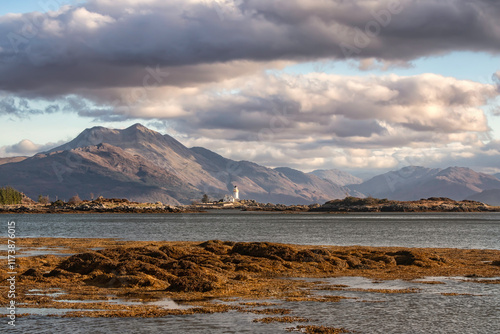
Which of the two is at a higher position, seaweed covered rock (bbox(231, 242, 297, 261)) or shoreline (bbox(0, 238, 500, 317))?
seaweed covered rock (bbox(231, 242, 297, 261))

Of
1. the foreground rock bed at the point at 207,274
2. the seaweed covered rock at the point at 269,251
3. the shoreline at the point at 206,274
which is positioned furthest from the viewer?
the seaweed covered rock at the point at 269,251

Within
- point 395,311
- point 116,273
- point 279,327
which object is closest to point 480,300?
point 395,311

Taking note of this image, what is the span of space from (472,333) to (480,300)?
28.4ft

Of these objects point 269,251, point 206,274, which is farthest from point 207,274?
point 269,251

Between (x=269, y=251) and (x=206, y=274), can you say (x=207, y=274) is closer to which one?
(x=206, y=274)

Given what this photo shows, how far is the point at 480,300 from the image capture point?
33.8 m

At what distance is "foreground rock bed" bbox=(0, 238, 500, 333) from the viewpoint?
32.1 m

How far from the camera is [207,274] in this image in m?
39.2

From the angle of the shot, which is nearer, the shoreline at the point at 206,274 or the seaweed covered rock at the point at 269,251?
the shoreline at the point at 206,274

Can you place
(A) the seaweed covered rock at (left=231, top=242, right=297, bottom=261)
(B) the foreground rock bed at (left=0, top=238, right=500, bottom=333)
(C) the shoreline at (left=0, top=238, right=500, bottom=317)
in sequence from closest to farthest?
(B) the foreground rock bed at (left=0, top=238, right=500, bottom=333) → (C) the shoreline at (left=0, top=238, right=500, bottom=317) → (A) the seaweed covered rock at (left=231, top=242, right=297, bottom=261)

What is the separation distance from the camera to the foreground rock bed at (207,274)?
1264 inches

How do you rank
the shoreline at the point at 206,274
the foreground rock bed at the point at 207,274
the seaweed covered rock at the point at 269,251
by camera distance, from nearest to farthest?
1. the foreground rock bed at the point at 207,274
2. the shoreline at the point at 206,274
3. the seaweed covered rock at the point at 269,251

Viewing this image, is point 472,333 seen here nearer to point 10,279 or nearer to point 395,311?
point 395,311

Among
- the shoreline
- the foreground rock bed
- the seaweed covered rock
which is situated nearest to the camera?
the foreground rock bed
